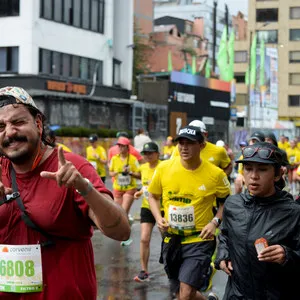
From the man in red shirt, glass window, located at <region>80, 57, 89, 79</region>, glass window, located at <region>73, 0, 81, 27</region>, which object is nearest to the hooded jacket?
the man in red shirt

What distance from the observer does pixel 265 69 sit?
205 feet

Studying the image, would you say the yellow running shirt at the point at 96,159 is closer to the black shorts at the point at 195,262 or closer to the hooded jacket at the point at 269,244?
→ the black shorts at the point at 195,262

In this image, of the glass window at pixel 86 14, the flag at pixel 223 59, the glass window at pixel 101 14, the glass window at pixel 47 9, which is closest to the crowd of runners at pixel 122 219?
the glass window at pixel 47 9

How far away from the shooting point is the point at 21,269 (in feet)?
11.5

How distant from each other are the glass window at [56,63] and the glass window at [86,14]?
2.84 meters

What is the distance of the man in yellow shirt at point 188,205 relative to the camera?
21.6 ft

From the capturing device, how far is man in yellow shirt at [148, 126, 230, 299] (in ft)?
A: 21.6

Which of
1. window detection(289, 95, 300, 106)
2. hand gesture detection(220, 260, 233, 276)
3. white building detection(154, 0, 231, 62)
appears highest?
white building detection(154, 0, 231, 62)

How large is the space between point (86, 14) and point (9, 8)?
5.05 m

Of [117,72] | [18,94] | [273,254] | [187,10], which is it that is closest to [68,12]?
[117,72]

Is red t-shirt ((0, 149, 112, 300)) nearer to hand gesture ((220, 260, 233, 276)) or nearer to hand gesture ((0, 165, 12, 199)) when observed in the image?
hand gesture ((0, 165, 12, 199))

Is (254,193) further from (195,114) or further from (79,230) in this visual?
(195,114)

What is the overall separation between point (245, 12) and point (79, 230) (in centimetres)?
8922

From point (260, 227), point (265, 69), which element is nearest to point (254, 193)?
point (260, 227)
